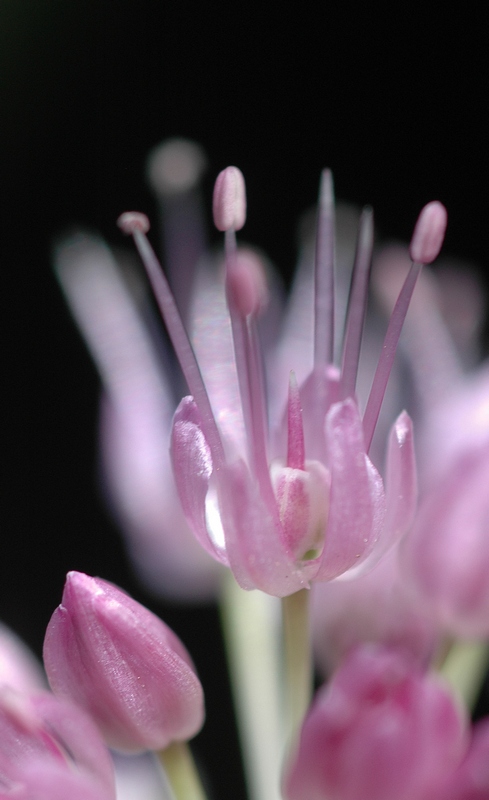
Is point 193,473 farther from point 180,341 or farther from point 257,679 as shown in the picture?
point 257,679

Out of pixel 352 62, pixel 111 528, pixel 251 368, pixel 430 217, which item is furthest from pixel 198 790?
pixel 352 62

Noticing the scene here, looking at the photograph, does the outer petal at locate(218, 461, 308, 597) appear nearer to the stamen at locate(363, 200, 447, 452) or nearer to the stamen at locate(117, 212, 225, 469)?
the stamen at locate(117, 212, 225, 469)

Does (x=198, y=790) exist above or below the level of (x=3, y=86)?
below

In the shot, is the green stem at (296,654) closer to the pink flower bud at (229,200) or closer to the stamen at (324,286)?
the stamen at (324,286)

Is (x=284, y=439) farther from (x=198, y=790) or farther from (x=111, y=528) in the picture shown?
(x=111, y=528)

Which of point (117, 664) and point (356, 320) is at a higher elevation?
point (356, 320)

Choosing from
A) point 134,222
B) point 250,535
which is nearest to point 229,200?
point 134,222

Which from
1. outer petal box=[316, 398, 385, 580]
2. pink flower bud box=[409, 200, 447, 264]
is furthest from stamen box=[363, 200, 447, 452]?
outer petal box=[316, 398, 385, 580]
